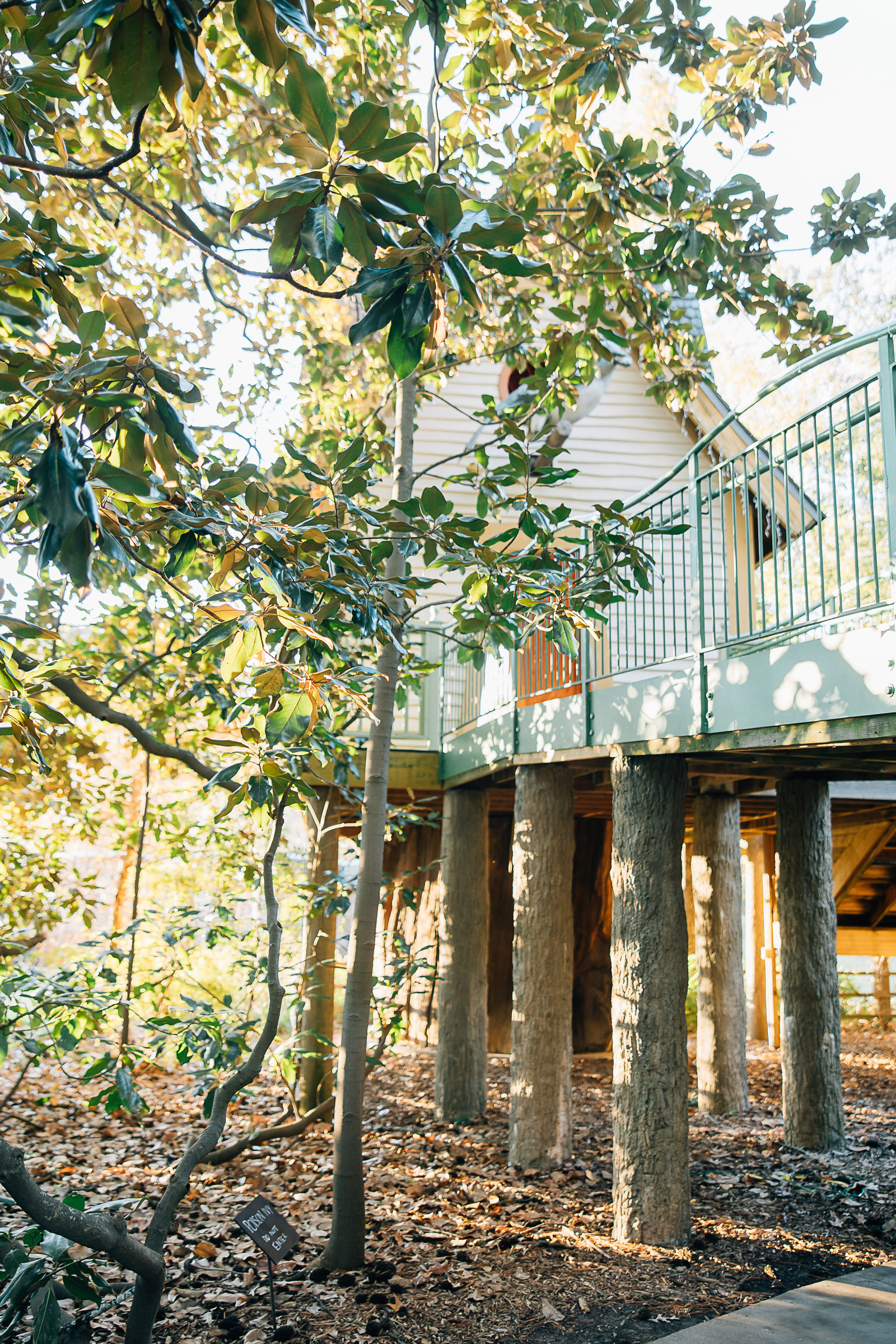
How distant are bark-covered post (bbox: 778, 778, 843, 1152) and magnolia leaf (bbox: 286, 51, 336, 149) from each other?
608 cm

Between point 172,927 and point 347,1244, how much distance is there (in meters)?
2.52

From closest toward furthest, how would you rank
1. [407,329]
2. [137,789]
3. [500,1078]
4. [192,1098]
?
[407,329] → [192,1098] → [500,1078] → [137,789]

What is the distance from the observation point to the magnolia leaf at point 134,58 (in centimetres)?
151

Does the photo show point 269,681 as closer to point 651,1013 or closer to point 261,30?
point 261,30

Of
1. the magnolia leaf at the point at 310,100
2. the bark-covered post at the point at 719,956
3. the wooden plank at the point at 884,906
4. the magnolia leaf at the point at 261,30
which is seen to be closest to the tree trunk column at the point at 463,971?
the bark-covered post at the point at 719,956

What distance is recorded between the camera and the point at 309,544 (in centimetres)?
294

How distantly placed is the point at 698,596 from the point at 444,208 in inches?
Result: 132

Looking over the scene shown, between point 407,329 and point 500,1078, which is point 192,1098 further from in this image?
point 407,329

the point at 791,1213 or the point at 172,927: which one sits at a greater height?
the point at 172,927

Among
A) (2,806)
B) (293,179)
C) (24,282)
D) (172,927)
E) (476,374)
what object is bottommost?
(172,927)

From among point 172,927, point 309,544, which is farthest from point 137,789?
point 309,544

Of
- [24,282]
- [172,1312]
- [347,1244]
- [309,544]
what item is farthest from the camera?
[347,1244]

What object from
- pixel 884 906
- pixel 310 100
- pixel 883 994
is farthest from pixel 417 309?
pixel 883 994

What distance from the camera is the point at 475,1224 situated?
18.0 feet
